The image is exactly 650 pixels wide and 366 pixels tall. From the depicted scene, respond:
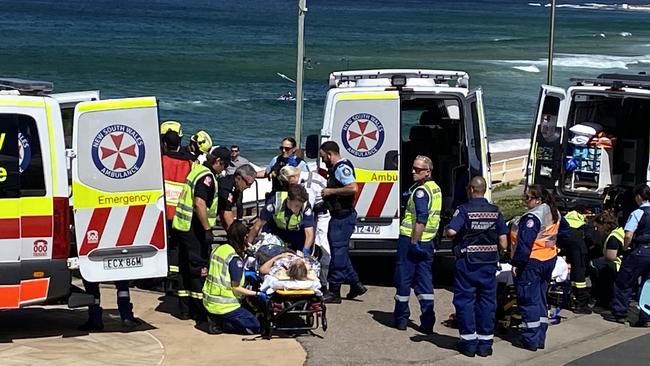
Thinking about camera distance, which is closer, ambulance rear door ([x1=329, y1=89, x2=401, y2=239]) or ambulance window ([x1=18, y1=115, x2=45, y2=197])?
ambulance window ([x1=18, y1=115, x2=45, y2=197])

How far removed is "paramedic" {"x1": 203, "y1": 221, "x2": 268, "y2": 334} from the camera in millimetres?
10289

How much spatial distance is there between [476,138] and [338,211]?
6.10 ft

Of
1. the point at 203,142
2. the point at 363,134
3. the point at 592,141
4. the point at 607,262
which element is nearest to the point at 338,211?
the point at 363,134

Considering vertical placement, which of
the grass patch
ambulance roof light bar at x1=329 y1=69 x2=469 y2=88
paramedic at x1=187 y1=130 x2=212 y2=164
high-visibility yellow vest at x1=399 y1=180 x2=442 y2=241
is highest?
ambulance roof light bar at x1=329 y1=69 x2=469 y2=88

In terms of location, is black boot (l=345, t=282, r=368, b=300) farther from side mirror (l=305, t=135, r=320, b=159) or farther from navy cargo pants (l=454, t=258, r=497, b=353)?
navy cargo pants (l=454, t=258, r=497, b=353)

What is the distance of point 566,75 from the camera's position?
62.6 m

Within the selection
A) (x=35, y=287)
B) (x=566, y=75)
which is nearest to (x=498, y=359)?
(x=35, y=287)

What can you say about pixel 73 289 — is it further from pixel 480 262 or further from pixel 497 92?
pixel 497 92

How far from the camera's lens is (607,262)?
39.2ft

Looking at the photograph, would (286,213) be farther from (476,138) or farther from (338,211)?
(476,138)

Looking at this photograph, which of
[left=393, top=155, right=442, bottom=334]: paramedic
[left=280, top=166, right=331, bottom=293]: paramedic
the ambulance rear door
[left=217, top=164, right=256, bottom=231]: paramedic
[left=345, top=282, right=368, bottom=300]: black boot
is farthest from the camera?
the ambulance rear door

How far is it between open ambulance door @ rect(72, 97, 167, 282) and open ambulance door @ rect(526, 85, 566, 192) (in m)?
5.26

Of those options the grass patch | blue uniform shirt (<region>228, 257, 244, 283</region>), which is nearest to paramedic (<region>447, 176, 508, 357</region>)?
blue uniform shirt (<region>228, 257, 244, 283</region>)

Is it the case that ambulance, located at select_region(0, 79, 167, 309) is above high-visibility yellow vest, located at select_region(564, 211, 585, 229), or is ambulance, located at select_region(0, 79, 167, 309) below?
above
